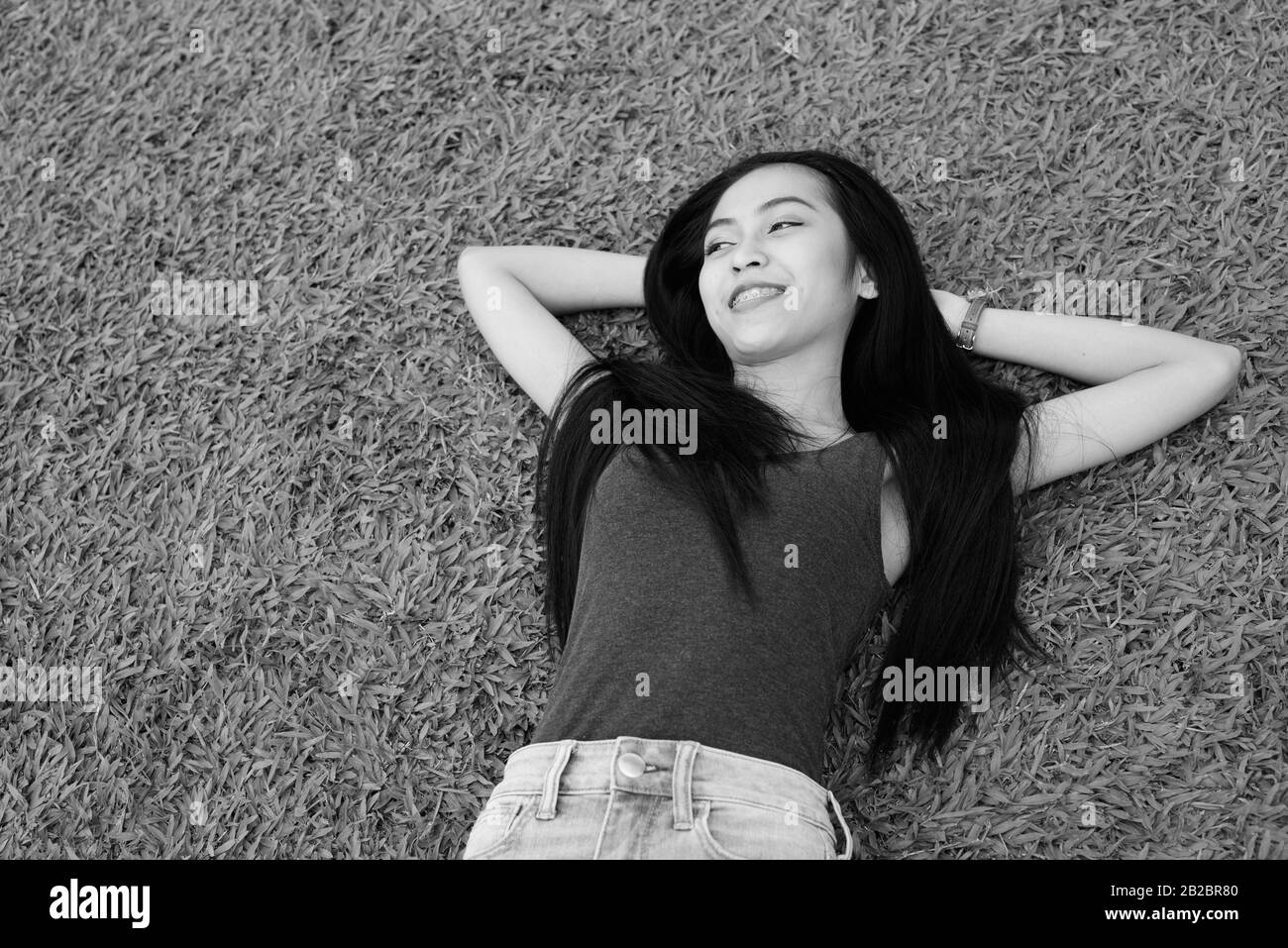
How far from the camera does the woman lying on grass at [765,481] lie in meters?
1.73

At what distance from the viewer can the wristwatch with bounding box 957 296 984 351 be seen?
2234 mm

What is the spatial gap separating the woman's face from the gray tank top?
25 cm

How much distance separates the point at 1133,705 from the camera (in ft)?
7.03

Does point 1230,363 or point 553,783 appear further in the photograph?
point 1230,363

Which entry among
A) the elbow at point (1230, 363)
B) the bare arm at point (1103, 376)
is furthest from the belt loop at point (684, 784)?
the elbow at point (1230, 363)

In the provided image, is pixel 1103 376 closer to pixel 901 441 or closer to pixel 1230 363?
pixel 1230 363

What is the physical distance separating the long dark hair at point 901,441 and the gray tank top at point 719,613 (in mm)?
97

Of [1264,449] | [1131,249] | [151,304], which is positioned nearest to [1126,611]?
[1264,449]

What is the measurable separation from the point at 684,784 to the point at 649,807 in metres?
0.07

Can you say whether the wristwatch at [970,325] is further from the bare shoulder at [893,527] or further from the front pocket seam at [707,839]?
the front pocket seam at [707,839]

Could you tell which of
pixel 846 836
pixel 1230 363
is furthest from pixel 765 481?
pixel 1230 363

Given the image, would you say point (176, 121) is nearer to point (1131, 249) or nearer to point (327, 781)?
point (327, 781)

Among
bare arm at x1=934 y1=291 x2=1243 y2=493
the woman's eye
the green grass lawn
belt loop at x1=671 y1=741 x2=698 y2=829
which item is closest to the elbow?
bare arm at x1=934 y1=291 x2=1243 y2=493

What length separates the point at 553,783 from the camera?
1695 mm
